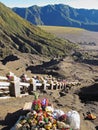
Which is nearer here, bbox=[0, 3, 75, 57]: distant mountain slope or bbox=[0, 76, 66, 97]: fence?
bbox=[0, 76, 66, 97]: fence

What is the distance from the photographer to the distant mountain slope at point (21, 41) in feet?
282

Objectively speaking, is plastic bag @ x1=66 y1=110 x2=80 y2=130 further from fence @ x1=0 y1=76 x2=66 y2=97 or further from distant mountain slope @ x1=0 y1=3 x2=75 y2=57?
distant mountain slope @ x1=0 y1=3 x2=75 y2=57

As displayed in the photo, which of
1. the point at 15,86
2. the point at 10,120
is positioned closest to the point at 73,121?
the point at 10,120

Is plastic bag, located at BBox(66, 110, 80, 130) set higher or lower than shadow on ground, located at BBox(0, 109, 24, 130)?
higher

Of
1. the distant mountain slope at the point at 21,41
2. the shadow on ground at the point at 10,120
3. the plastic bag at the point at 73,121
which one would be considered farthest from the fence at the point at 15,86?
the distant mountain slope at the point at 21,41

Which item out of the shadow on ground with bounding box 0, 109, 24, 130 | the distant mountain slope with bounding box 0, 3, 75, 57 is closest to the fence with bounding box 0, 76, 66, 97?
the shadow on ground with bounding box 0, 109, 24, 130

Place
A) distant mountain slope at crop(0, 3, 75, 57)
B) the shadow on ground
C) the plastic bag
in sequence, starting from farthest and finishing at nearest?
distant mountain slope at crop(0, 3, 75, 57), the shadow on ground, the plastic bag

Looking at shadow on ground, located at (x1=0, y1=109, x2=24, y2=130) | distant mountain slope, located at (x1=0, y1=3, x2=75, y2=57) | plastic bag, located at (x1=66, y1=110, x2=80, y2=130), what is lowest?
distant mountain slope, located at (x1=0, y1=3, x2=75, y2=57)

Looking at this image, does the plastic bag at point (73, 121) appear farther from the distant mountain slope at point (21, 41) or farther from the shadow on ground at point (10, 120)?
the distant mountain slope at point (21, 41)

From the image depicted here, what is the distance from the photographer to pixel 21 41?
93.5 m

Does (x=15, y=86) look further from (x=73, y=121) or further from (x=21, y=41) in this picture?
(x=21, y=41)

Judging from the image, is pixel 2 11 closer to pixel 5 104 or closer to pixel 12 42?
pixel 12 42

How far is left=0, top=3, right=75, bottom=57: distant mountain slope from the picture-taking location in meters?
86.1

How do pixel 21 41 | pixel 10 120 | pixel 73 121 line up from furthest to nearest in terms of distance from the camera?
pixel 21 41, pixel 10 120, pixel 73 121
